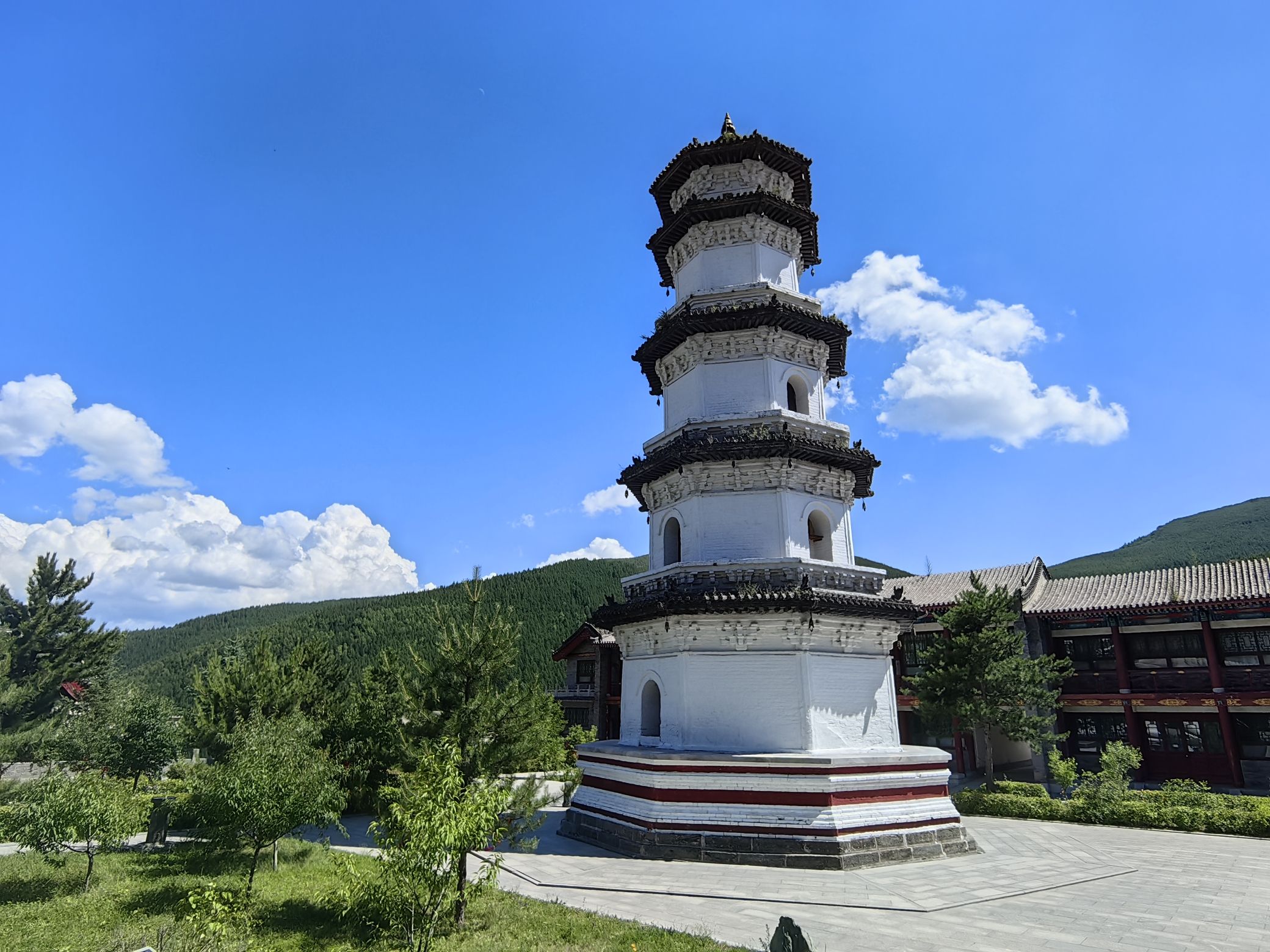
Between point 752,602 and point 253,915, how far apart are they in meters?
12.2

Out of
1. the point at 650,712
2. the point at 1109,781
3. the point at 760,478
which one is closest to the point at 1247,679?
the point at 1109,781

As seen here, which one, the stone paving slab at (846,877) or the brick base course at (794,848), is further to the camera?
the brick base course at (794,848)

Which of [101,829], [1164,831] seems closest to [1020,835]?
[1164,831]

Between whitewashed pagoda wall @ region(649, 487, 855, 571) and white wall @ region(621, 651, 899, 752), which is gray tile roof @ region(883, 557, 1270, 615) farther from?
white wall @ region(621, 651, 899, 752)

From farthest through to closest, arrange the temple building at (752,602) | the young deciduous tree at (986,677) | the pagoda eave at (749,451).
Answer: the young deciduous tree at (986,677) → the pagoda eave at (749,451) → the temple building at (752,602)

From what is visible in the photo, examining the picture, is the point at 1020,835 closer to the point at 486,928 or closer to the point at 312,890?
the point at 486,928

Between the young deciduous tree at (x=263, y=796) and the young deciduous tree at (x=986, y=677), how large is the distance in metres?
22.6

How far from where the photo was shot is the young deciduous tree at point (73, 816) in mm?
14500

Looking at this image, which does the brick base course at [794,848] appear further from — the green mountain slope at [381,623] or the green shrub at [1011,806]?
the green mountain slope at [381,623]

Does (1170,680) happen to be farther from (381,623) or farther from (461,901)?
(381,623)

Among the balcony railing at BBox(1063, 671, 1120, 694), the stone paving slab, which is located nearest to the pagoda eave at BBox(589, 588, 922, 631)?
the stone paving slab

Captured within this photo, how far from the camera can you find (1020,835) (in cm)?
2016

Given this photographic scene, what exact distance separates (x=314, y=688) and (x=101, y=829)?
13640 mm

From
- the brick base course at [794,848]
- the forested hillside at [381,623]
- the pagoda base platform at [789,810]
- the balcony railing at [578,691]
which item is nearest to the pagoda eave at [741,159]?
the pagoda base platform at [789,810]
